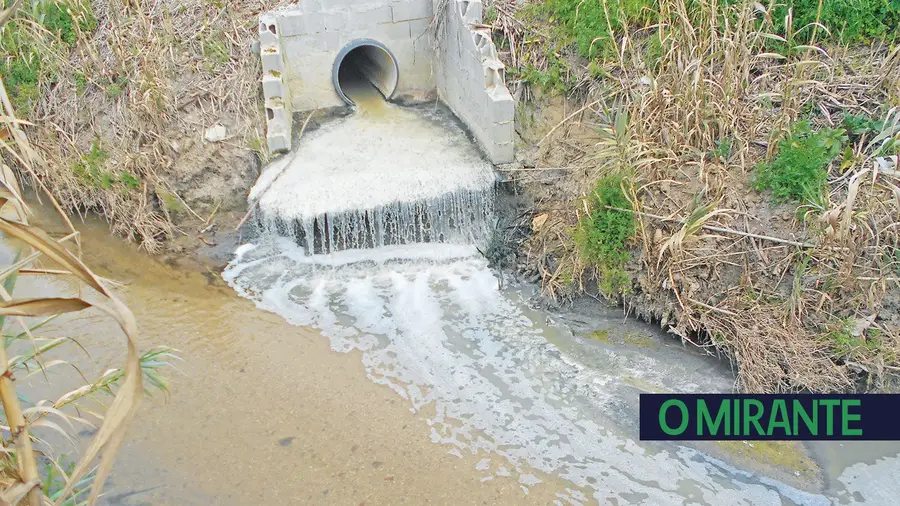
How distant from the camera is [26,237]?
171 cm

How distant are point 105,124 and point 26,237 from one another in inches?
231

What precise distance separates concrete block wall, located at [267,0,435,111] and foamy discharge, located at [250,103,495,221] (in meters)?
0.55

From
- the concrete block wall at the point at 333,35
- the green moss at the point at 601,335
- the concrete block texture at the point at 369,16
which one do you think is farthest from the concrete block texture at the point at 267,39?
the green moss at the point at 601,335

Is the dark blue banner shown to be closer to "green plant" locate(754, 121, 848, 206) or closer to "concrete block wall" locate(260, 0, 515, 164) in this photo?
"green plant" locate(754, 121, 848, 206)

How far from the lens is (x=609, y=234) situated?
17.5 feet

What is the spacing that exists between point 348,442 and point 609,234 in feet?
7.80

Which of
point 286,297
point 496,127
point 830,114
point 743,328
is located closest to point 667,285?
point 743,328

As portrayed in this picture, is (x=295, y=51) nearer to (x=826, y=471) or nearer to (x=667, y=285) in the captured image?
(x=667, y=285)

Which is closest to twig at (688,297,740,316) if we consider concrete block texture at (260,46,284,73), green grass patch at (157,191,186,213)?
concrete block texture at (260,46,284,73)

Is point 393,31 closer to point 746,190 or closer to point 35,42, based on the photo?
point 35,42

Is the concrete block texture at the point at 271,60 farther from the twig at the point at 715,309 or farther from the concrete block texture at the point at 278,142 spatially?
the twig at the point at 715,309

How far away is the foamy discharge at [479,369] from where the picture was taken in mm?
4156

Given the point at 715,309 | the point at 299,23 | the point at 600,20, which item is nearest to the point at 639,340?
the point at 715,309

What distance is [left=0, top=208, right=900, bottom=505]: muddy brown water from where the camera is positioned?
13.2 ft
